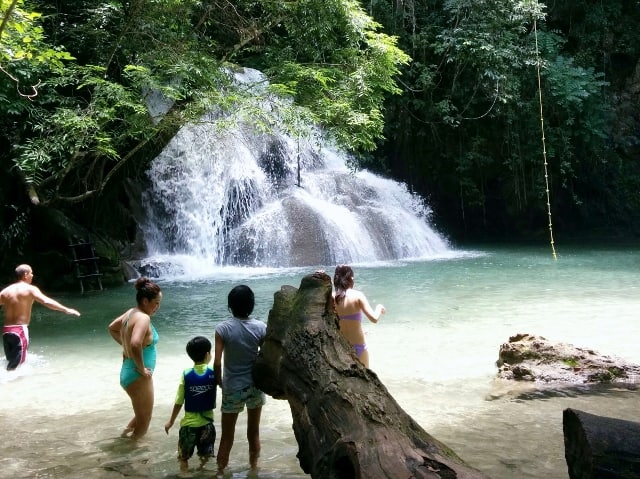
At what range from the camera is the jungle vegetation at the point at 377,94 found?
11656mm

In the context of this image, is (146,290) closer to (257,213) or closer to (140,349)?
(140,349)

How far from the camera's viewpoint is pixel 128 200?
17.4 m

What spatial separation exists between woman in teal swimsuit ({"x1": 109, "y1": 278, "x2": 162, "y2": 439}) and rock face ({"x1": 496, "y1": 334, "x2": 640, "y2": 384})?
11.6ft

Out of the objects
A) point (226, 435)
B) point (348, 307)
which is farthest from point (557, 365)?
point (226, 435)

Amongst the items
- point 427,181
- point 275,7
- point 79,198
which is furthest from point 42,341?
point 427,181

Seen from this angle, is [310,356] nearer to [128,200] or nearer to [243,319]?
[243,319]

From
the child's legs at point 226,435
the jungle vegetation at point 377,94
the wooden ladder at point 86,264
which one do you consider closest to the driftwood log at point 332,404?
the child's legs at point 226,435

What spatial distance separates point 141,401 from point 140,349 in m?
0.47

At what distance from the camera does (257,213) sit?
1792 centimetres

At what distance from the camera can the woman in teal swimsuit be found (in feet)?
14.3

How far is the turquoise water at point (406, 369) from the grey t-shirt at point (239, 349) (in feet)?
2.06

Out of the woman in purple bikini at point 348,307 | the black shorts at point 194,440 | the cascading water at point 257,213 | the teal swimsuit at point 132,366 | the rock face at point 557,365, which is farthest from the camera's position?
the cascading water at point 257,213

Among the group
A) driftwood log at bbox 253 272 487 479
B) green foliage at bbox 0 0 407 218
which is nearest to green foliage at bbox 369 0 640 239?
green foliage at bbox 0 0 407 218

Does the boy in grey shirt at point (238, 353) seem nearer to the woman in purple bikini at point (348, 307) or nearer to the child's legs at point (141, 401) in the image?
the child's legs at point (141, 401)
